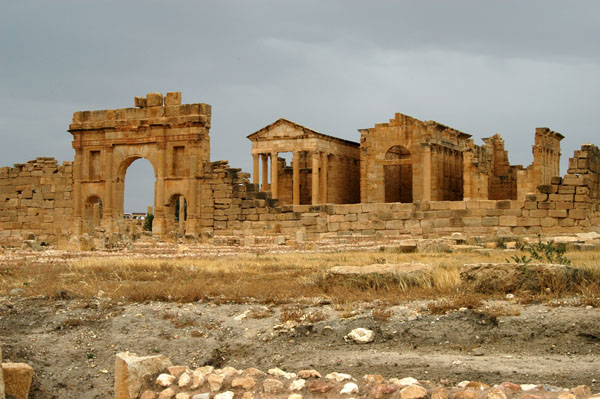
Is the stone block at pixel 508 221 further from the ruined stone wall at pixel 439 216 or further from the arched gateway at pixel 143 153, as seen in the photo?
the arched gateway at pixel 143 153

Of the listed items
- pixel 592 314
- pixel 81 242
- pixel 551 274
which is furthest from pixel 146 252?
pixel 592 314

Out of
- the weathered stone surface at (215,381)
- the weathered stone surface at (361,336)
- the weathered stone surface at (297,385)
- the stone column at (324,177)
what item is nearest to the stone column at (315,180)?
the stone column at (324,177)

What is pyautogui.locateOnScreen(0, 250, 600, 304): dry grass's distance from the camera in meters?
10.1

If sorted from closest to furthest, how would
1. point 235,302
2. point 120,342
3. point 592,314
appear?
1. point 592,314
2. point 120,342
3. point 235,302

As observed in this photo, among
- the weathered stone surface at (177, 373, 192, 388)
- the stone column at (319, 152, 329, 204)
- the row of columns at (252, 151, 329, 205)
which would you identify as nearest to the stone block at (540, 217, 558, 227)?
the weathered stone surface at (177, 373, 192, 388)

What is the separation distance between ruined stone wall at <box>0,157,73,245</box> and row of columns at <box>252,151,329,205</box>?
575 inches

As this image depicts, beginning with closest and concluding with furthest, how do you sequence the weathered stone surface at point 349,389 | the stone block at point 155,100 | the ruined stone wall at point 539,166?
1. the weathered stone surface at point 349,389
2. the stone block at point 155,100
3. the ruined stone wall at point 539,166

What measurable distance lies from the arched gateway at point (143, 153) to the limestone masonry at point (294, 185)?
1.6 inches

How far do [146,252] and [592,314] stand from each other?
1471 centimetres

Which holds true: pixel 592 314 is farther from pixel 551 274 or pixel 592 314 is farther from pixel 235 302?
pixel 235 302

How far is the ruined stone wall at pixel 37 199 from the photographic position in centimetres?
2847

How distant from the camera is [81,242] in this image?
22672mm

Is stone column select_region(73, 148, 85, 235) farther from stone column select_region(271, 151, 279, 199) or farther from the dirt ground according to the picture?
the dirt ground

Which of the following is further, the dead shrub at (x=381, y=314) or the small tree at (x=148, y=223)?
the small tree at (x=148, y=223)
